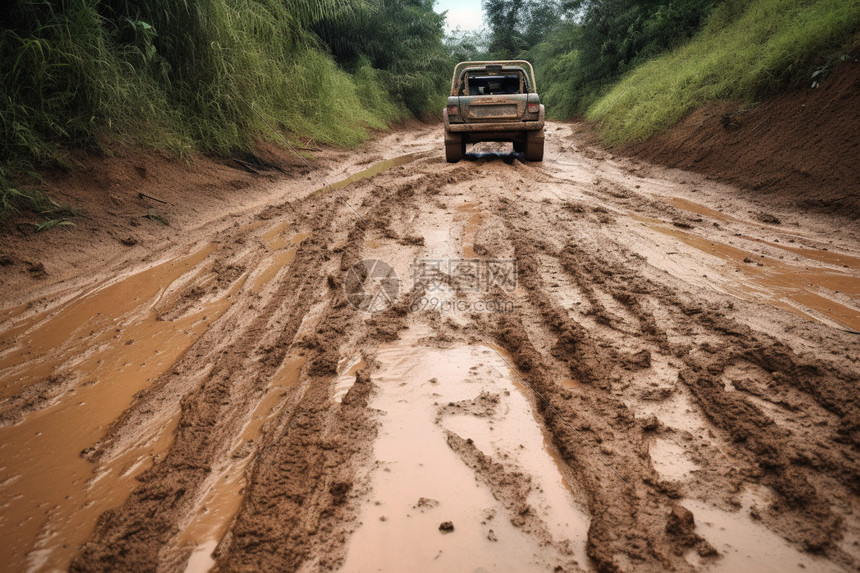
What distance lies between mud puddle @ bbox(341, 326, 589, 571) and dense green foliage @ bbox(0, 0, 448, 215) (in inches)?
174

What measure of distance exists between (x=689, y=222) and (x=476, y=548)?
4.25 metres

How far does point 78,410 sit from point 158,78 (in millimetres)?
5574

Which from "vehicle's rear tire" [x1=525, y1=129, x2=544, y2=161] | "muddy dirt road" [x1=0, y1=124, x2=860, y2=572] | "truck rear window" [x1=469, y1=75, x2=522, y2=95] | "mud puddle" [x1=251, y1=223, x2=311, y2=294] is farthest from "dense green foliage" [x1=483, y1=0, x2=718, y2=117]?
"mud puddle" [x1=251, y1=223, x2=311, y2=294]

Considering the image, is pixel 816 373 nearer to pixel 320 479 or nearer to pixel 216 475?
pixel 320 479

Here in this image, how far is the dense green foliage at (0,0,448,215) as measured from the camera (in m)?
4.55

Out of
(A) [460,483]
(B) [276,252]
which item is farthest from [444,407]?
(B) [276,252]

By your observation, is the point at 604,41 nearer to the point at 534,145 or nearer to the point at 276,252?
the point at 534,145

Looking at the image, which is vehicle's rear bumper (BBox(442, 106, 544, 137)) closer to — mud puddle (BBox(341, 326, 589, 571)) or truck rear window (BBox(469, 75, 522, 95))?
truck rear window (BBox(469, 75, 522, 95))

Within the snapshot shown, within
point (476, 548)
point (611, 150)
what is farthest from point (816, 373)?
point (611, 150)

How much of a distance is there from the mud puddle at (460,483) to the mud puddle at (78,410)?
1.04m

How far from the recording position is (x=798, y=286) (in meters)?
3.12

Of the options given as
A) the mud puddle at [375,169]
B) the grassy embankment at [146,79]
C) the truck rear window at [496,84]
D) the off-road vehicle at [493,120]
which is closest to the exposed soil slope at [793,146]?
the off-road vehicle at [493,120]

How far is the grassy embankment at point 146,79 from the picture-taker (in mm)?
4496

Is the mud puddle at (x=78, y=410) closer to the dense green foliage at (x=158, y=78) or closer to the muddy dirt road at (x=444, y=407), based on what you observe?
the muddy dirt road at (x=444, y=407)
